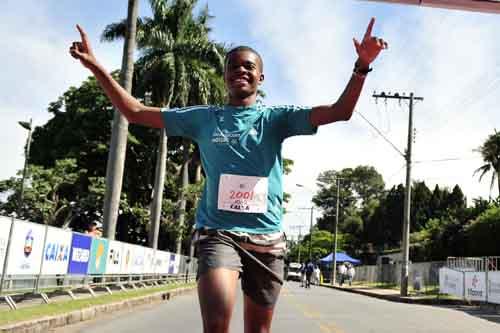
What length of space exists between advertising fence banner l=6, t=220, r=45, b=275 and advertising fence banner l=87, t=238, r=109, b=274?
3.03 metres

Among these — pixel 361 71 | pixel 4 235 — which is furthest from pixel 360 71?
pixel 4 235

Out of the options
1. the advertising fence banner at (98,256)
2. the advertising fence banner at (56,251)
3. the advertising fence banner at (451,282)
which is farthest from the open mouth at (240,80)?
the advertising fence banner at (451,282)

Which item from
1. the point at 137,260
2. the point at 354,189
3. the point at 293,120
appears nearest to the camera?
the point at 293,120

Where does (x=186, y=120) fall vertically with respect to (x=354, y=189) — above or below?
below

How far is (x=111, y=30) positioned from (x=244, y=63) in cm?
2479

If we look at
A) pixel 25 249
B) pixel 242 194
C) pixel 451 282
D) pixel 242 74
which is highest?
pixel 242 74

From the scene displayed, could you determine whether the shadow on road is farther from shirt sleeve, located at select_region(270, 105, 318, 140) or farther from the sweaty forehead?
the sweaty forehead

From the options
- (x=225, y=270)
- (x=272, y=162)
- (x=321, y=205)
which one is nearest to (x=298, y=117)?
(x=272, y=162)

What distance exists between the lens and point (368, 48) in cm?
309

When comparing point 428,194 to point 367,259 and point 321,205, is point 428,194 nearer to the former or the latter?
point 367,259

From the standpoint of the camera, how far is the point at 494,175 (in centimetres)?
4909

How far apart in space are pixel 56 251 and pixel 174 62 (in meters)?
20.0

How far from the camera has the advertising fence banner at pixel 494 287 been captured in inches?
707

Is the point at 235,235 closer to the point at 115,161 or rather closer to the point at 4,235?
the point at 4,235
